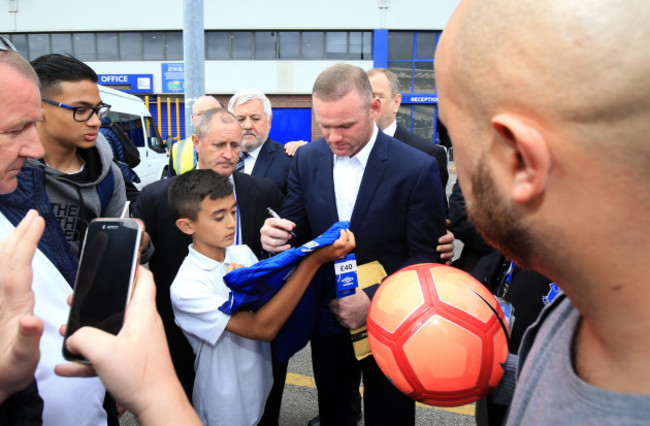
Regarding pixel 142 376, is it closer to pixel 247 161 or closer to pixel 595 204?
pixel 595 204

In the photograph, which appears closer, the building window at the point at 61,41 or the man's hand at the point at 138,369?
the man's hand at the point at 138,369

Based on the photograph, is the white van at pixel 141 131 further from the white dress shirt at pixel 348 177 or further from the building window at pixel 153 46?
the building window at pixel 153 46

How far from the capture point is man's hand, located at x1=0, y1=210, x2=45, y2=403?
3.06 ft

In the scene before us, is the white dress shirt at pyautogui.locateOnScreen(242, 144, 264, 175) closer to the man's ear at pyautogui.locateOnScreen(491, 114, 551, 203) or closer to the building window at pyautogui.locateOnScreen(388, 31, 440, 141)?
the man's ear at pyautogui.locateOnScreen(491, 114, 551, 203)

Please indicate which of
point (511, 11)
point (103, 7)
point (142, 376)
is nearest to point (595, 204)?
point (511, 11)

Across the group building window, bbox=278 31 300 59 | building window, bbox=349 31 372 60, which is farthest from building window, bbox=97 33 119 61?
building window, bbox=349 31 372 60

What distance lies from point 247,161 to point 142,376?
3230 mm

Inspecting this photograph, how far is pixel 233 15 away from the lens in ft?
71.9

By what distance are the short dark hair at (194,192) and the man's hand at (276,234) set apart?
28cm

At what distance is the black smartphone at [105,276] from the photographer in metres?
1.04

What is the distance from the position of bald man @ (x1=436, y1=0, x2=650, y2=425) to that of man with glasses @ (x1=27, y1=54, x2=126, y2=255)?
1.93 m

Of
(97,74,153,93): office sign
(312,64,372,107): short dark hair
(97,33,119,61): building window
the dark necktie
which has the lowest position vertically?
the dark necktie

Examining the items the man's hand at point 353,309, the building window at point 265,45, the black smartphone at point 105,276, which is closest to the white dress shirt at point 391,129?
the man's hand at point 353,309

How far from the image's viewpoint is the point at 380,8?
70.7 ft
